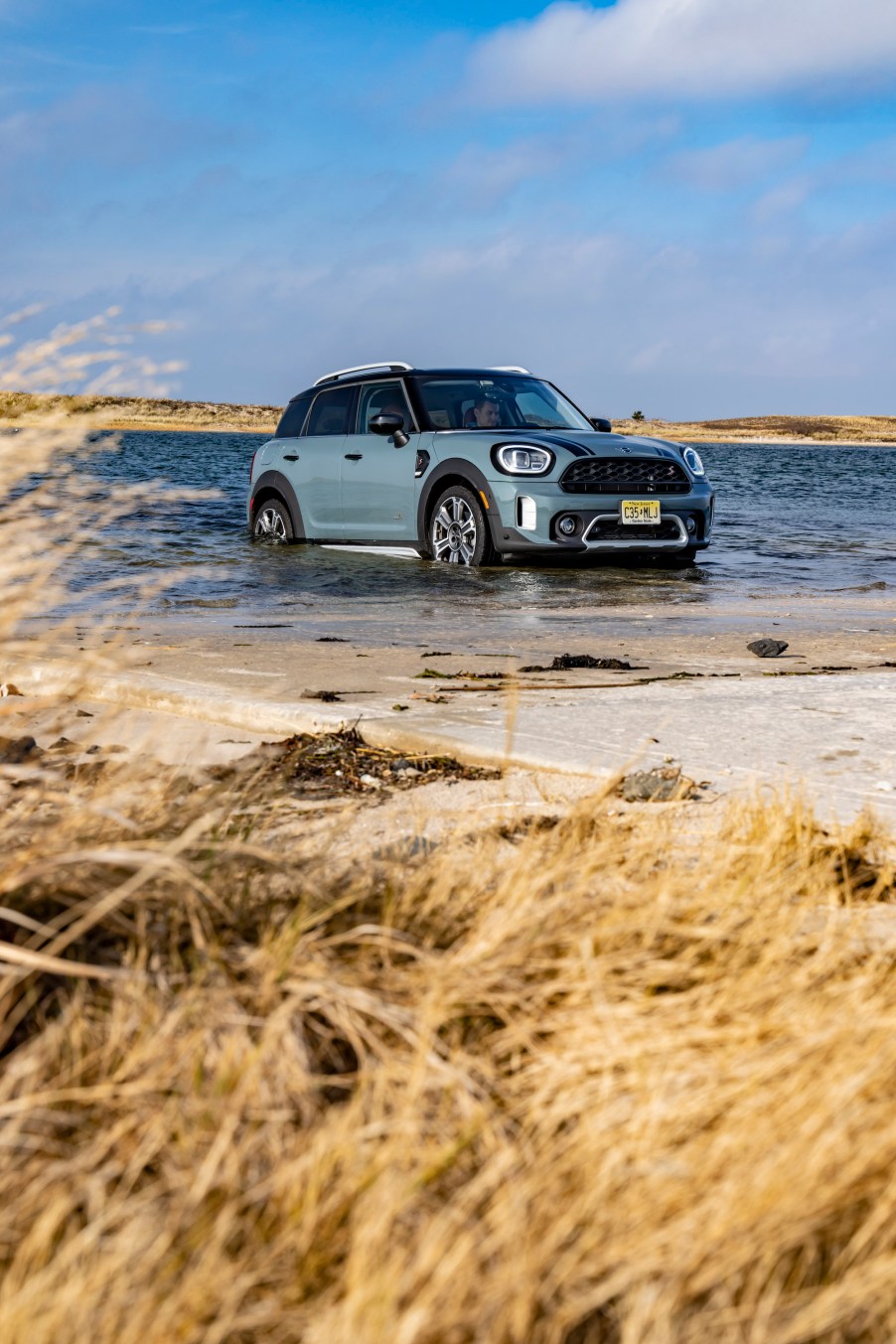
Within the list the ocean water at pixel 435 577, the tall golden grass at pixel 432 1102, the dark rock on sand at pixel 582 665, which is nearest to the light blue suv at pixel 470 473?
the ocean water at pixel 435 577

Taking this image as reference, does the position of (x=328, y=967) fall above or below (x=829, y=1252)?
above

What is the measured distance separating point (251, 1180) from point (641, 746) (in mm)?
2333

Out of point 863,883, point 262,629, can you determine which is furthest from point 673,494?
point 863,883

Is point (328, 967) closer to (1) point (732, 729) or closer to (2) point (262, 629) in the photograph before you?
(1) point (732, 729)

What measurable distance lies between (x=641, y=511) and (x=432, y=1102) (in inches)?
372

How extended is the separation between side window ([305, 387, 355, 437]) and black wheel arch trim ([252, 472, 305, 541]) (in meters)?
0.54

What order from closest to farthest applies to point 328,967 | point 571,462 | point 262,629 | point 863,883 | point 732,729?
point 328,967 → point 863,883 → point 732,729 → point 262,629 → point 571,462

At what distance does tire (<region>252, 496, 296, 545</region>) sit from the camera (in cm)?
1326

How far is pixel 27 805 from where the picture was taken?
7.46 feet

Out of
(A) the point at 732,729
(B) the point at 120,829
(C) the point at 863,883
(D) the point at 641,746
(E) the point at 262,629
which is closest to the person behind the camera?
(B) the point at 120,829

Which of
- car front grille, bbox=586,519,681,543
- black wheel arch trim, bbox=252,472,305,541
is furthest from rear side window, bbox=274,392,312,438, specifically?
car front grille, bbox=586,519,681,543

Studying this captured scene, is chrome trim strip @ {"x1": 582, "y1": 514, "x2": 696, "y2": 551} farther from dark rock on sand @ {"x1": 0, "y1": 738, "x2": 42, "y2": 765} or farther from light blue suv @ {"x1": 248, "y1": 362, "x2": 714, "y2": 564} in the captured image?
dark rock on sand @ {"x1": 0, "y1": 738, "x2": 42, "y2": 765}

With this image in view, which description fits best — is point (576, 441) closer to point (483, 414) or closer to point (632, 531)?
point (632, 531)

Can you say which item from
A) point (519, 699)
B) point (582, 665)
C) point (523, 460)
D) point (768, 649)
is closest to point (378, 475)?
point (523, 460)
